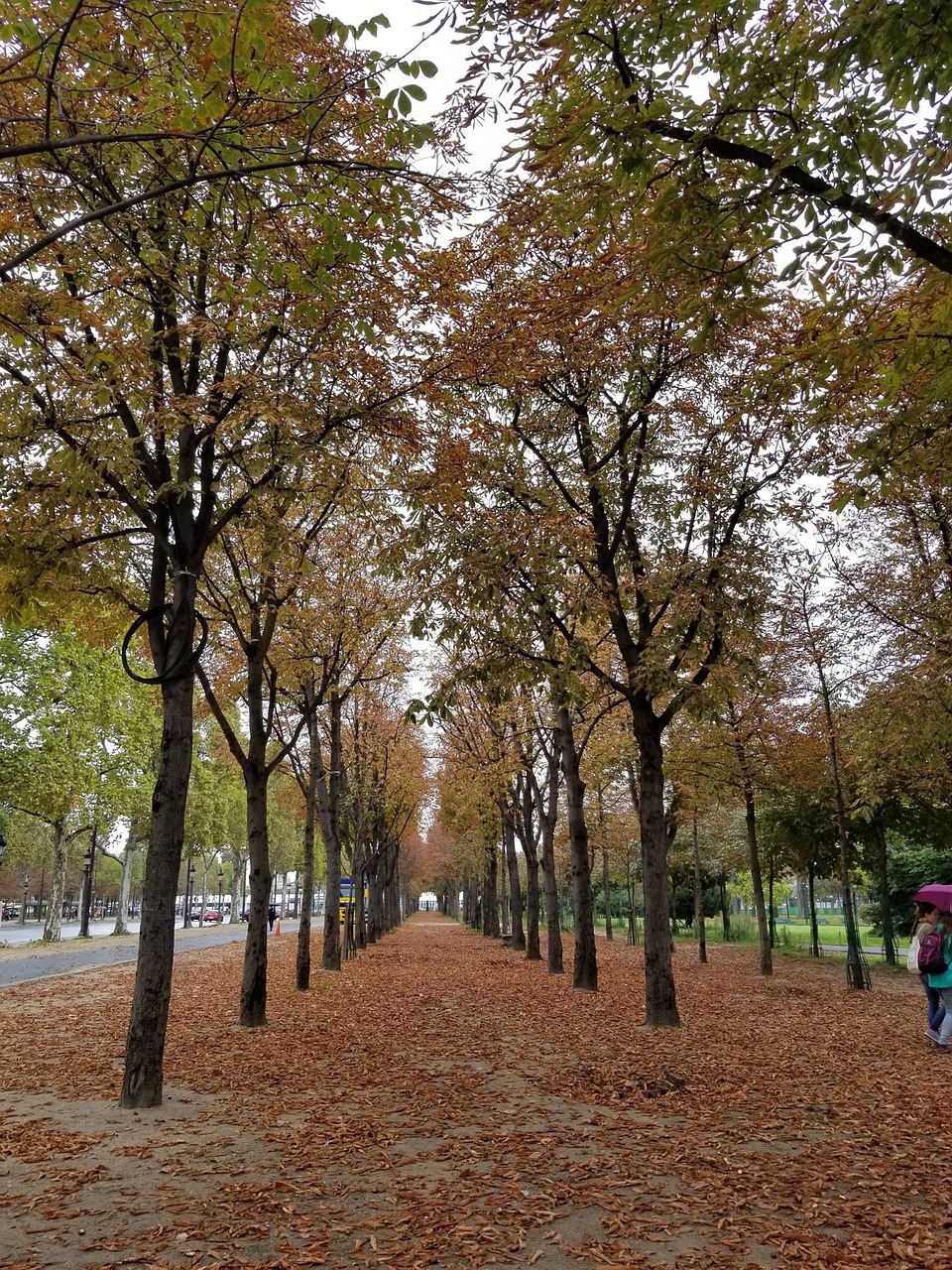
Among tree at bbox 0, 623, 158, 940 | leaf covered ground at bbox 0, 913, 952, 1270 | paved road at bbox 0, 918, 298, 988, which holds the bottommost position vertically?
paved road at bbox 0, 918, 298, 988

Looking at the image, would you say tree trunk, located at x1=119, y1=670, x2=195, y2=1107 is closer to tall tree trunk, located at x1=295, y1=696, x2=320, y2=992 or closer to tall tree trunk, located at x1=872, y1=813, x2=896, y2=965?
tall tree trunk, located at x1=295, y1=696, x2=320, y2=992

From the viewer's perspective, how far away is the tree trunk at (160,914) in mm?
6559

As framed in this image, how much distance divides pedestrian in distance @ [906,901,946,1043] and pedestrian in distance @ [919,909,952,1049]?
2cm

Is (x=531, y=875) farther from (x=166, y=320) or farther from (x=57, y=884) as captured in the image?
(x=166, y=320)

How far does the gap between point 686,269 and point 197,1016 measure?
1180 cm

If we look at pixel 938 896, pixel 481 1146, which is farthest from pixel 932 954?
pixel 481 1146

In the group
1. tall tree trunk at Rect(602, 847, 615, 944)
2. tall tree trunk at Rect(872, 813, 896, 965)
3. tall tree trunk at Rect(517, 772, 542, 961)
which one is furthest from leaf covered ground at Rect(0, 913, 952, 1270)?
tall tree trunk at Rect(602, 847, 615, 944)

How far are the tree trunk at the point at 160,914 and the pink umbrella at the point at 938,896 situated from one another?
8535 mm

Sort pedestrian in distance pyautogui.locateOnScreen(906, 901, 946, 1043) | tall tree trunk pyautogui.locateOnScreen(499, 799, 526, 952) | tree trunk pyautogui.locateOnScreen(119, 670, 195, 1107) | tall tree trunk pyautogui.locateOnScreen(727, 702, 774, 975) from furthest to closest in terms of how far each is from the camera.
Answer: tall tree trunk pyautogui.locateOnScreen(499, 799, 526, 952) → tall tree trunk pyautogui.locateOnScreen(727, 702, 774, 975) → pedestrian in distance pyautogui.locateOnScreen(906, 901, 946, 1043) → tree trunk pyautogui.locateOnScreen(119, 670, 195, 1107)

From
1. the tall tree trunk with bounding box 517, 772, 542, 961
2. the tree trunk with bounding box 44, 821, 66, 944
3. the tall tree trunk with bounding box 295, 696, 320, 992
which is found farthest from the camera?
the tree trunk with bounding box 44, 821, 66, 944

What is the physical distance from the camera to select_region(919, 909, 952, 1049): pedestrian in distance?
363 inches

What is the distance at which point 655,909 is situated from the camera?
10.4 m

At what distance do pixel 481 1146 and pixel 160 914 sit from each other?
3.27 meters

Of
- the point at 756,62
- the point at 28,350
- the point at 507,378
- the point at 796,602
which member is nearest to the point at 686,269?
the point at 756,62
